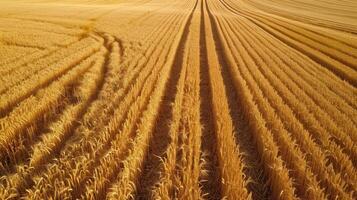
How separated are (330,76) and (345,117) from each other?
4.41 metres

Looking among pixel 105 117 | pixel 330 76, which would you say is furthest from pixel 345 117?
pixel 105 117

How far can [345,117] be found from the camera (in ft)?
24.5

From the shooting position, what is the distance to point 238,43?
16375 mm

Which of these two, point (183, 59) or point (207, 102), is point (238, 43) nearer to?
point (183, 59)

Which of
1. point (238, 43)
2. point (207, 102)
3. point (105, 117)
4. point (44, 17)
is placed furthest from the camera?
point (44, 17)

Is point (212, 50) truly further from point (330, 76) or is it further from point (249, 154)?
point (249, 154)

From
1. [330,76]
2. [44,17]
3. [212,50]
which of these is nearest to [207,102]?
[330,76]

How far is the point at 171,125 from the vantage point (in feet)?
21.6

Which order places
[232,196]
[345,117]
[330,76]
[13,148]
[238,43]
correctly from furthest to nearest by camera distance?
[238,43] < [330,76] < [345,117] < [13,148] < [232,196]

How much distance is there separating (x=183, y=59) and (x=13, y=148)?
7903 millimetres

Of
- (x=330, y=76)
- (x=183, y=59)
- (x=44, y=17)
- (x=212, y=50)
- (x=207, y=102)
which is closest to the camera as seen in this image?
(x=207, y=102)

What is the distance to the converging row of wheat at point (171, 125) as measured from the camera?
481 cm

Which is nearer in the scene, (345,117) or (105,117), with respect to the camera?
(105,117)

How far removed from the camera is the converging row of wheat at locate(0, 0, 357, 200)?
4.81 m
